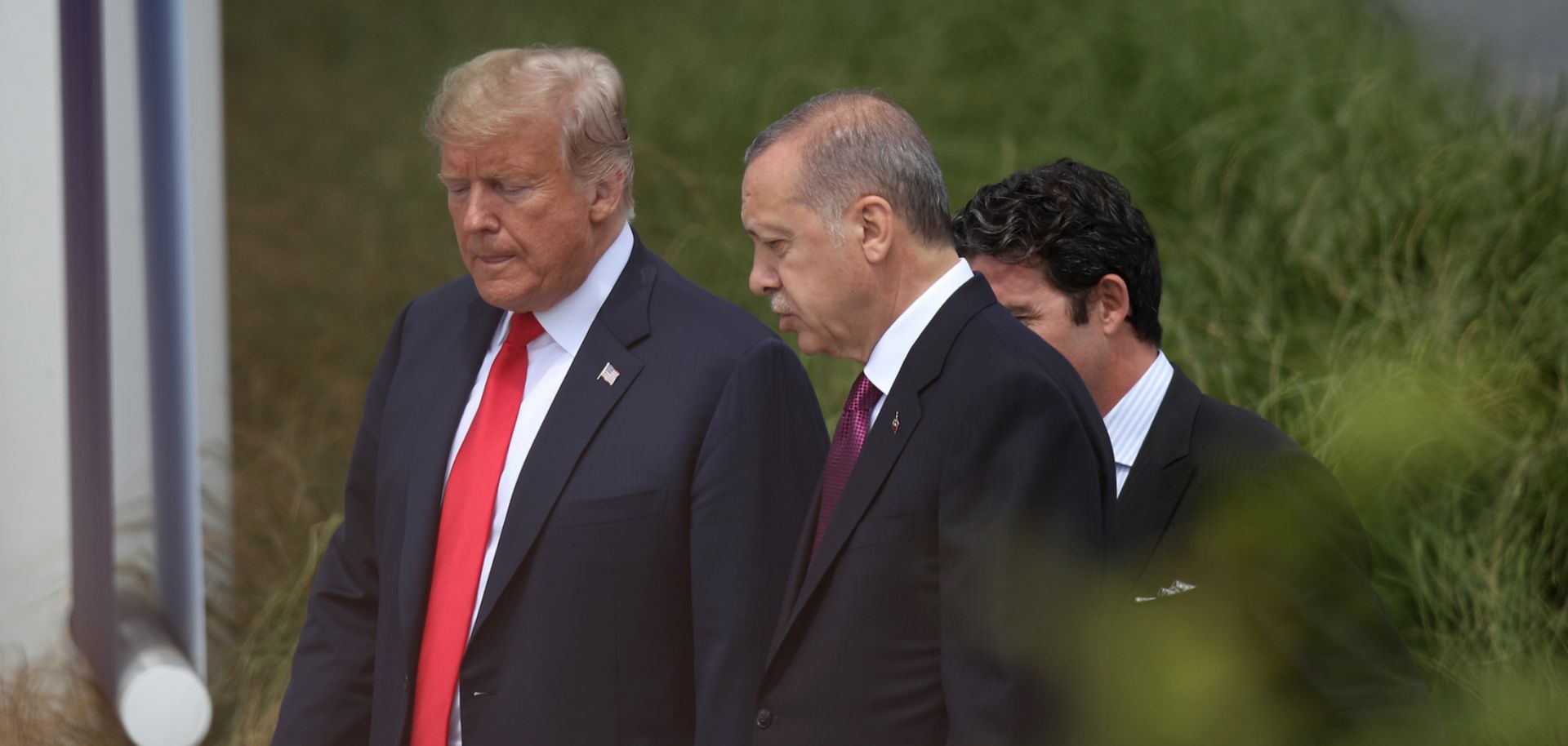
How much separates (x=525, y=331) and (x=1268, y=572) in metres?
1.08

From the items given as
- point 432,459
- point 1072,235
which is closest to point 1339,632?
point 1072,235

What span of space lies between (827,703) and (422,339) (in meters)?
1.00

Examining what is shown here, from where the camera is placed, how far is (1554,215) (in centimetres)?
449

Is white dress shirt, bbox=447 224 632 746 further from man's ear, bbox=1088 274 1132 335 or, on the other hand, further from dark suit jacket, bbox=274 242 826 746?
man's ear, bbox=1088 274 1132 335

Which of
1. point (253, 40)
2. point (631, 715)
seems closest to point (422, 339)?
point (631, 715)

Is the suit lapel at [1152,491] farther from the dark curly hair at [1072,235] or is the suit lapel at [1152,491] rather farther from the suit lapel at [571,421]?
the suit lapel at [571,421]

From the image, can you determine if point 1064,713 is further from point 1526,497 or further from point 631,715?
point 1526,497

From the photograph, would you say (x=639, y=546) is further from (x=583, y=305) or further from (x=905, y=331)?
(x=905, y=331)

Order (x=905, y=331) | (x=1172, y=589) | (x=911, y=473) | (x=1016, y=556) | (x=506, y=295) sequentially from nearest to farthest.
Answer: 1. (x=1016, y=556)
2. (x=911, y=473)
3. (x=905, y=331)
4. (x=1172, y=589)
5. (x=506, y=295)

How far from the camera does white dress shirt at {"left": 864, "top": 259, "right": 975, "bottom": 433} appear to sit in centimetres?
187

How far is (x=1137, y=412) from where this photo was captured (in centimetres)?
227

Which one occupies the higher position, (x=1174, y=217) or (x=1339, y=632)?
(x=1174, y=217)

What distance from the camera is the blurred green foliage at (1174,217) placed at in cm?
370

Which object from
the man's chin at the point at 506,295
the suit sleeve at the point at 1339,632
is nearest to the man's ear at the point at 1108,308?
the suit sleeve at the point at 1339,632
